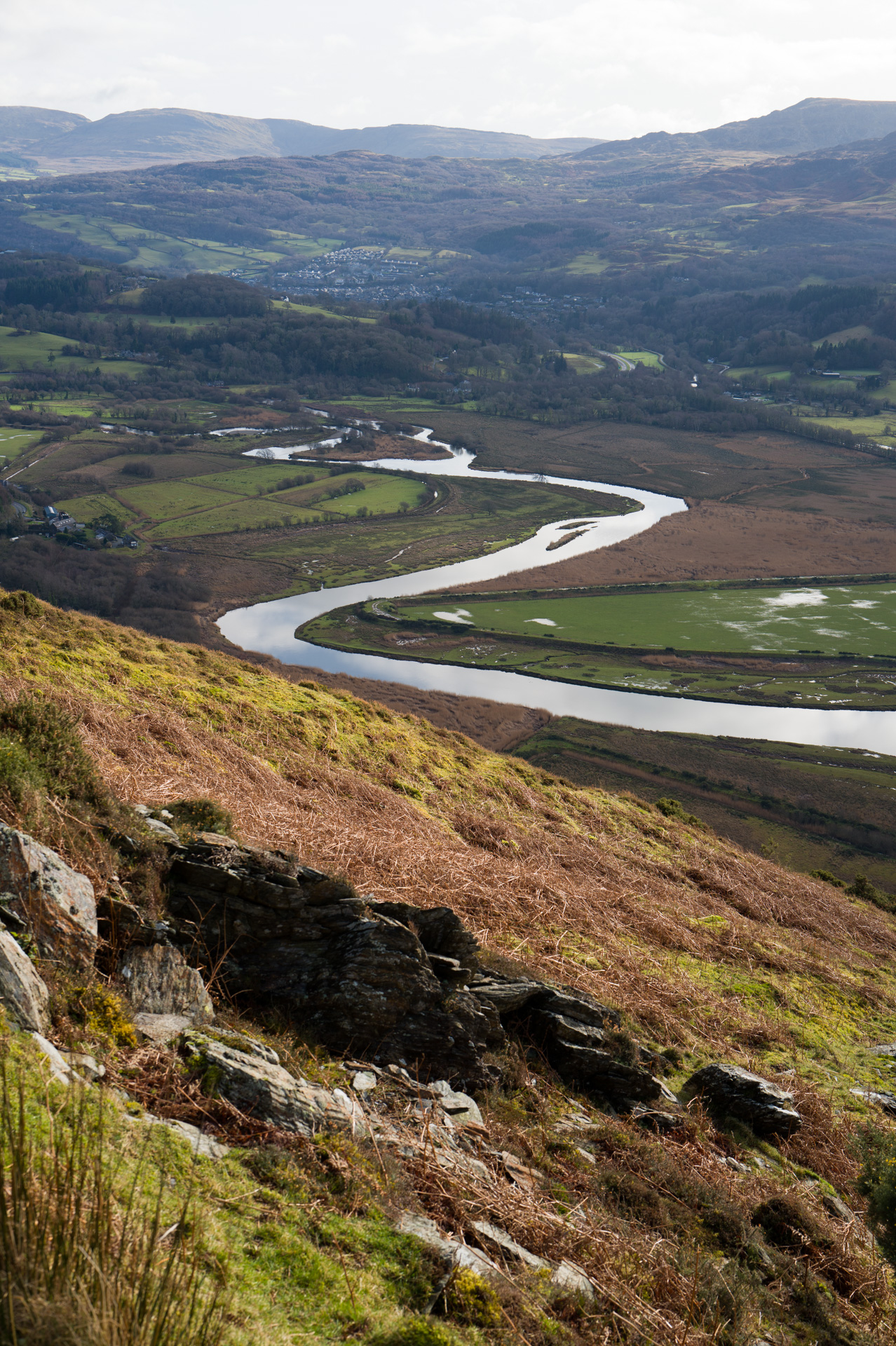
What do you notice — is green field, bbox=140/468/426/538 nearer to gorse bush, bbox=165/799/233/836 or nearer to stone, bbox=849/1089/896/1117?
gorse bush, bbox=165/799/233/836

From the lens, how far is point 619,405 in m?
166

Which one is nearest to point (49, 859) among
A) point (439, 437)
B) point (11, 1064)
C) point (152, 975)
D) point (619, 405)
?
point (152, 975)

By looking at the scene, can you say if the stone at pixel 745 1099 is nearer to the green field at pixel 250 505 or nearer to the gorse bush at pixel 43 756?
the gorse bush at pixel 43 756

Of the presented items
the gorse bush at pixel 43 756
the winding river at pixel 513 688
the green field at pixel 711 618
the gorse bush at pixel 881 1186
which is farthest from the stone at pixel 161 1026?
the green field at pixel 711 618

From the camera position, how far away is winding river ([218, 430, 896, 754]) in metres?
59.6

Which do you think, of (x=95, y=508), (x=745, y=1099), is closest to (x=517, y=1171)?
(x=745, y=1099)

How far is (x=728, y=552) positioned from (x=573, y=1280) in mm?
98819

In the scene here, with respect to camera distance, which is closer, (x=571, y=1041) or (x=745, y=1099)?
(x=571, y=1041)

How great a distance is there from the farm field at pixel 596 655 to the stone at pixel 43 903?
61.1 metres

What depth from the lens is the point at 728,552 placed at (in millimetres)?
97312

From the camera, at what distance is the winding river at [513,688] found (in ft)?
196

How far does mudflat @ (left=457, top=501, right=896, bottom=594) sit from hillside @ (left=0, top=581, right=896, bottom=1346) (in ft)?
227

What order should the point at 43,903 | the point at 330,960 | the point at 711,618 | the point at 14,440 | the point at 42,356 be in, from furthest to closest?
the point at 42,356 → the point at 14,440 → the point at 711,618 → the point at 330,960 → the point at 43,903

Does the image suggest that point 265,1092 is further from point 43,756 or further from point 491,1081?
point 43,756
